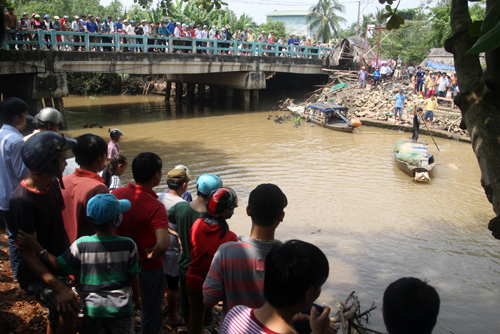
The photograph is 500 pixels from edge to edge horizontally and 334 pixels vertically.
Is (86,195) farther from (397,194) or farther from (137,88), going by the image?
(137,88)

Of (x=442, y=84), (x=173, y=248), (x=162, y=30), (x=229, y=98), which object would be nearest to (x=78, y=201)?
(x=173, y=248)

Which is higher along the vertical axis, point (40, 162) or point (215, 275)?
point (40, 162)

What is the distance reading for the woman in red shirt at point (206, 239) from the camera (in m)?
2.67

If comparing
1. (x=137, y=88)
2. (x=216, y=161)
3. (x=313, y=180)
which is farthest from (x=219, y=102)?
(x=313, y=180)

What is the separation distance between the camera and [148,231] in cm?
288

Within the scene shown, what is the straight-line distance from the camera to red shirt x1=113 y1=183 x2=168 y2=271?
2840 millimetres

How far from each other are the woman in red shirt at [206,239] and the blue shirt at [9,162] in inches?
78.6

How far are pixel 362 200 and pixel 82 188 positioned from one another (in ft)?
23.8

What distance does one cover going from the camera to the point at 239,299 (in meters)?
2.26

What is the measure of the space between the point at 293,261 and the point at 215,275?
0.71 meters

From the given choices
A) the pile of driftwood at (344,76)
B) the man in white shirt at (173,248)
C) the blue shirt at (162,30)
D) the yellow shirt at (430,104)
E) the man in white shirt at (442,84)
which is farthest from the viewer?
the pile of driftwood at (344,76)

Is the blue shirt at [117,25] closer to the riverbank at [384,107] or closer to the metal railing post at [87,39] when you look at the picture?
the metal railing post at [87,39]

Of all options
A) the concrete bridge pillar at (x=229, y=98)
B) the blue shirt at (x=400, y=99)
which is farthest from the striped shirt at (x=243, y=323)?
the concrete bridge pillar at (x=229, y=98)

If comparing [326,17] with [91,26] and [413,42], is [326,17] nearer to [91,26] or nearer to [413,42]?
[413,42]
